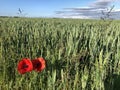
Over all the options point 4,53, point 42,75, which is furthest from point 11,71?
point 42,75

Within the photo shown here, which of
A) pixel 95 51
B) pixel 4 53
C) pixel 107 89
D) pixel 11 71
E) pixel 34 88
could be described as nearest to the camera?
pixel 107 89

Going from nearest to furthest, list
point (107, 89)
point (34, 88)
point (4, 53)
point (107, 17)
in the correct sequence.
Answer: point (107, 89) → point (34, 88) → point (4, 53) → point (107, 17)

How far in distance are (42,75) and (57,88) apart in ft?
1.02

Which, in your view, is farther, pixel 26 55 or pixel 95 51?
pixel 95 51

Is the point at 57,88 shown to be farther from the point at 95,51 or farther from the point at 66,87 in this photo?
the point at 95,51

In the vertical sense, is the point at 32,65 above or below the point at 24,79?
above

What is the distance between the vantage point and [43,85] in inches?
94.0

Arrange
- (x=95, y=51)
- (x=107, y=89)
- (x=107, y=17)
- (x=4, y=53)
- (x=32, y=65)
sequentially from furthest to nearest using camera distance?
(x=107, y=17), (x=95, y=51), (x=4, y=53), (x=107, y=89), (x=32, y=65)

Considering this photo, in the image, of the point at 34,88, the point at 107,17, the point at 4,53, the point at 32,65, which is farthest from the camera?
the point at 107,17

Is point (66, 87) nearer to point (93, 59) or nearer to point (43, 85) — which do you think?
point (43, 85)

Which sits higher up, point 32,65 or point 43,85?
point 32,65

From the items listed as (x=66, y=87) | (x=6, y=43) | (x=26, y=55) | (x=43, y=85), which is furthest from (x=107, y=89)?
(x=6, y=43)

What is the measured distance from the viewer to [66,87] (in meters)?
2.17

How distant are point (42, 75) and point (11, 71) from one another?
1.98 feet
